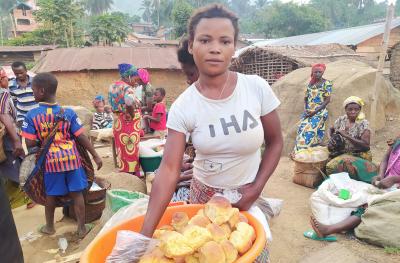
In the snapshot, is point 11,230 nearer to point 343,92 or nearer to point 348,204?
point 348,204

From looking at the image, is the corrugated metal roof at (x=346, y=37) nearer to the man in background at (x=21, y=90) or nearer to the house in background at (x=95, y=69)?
the house in background at (x=95, y=69)

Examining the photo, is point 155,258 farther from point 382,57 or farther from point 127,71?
point 382,57

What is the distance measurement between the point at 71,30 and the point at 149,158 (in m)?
20.4

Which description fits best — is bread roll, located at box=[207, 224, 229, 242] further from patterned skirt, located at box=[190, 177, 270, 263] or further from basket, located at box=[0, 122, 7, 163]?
basket, located at box=[0, 122, 7, 163]

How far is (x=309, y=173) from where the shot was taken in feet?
15.9

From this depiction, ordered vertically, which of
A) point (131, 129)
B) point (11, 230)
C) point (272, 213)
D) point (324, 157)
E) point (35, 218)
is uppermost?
point (272, 213)

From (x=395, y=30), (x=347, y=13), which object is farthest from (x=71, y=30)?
(x=347, y=13)

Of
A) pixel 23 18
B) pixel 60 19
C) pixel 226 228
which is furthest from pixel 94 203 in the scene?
pixel 23 18

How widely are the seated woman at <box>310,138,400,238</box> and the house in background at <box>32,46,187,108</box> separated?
11.2 meters

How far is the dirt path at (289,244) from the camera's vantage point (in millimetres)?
2984

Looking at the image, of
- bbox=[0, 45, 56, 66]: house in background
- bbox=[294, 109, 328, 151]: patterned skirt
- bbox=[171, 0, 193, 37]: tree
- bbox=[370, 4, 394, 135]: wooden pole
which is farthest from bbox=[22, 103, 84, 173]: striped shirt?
bbox=[171, 0, 193, 37]: tree

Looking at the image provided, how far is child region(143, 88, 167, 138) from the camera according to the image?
19.7ft

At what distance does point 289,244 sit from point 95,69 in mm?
11778

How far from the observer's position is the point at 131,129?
4746 mm
